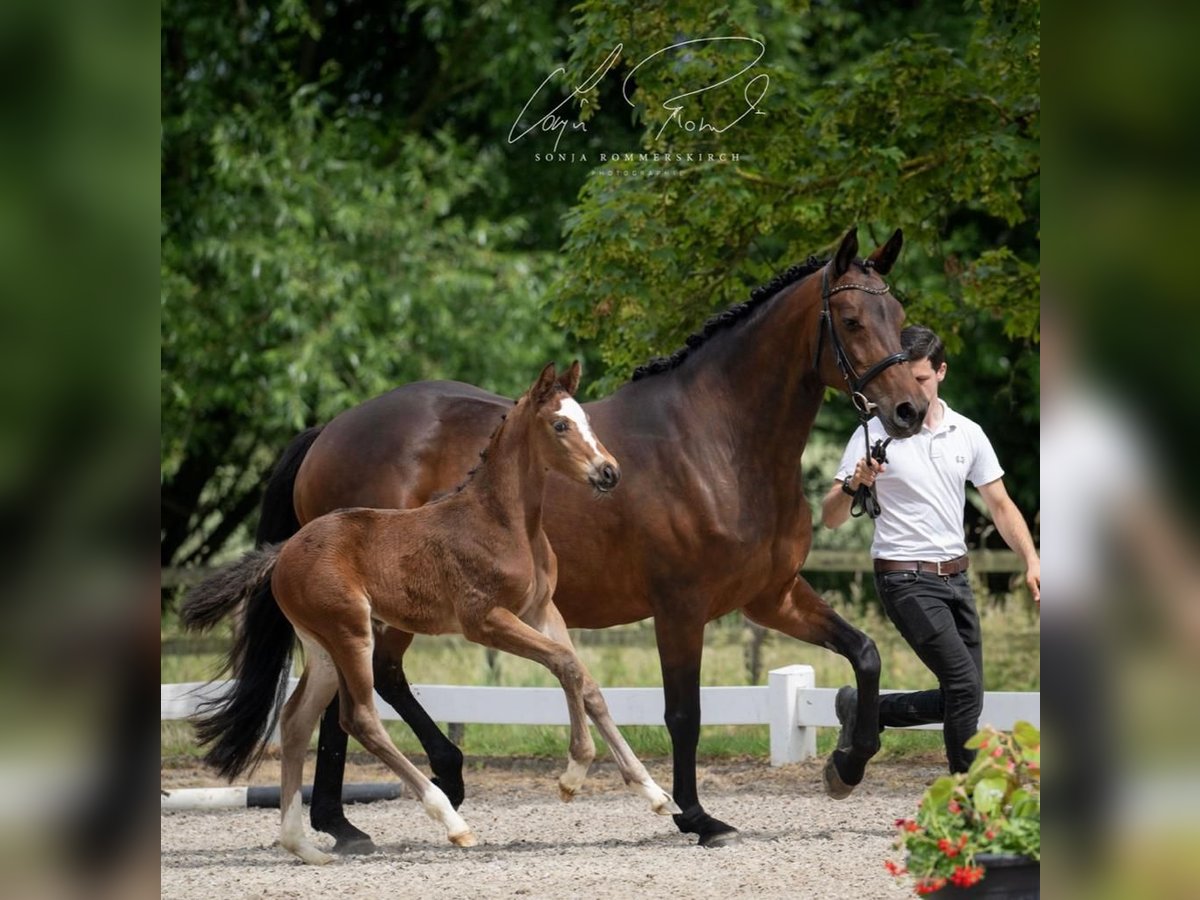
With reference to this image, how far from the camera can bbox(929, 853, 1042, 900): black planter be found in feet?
12.1

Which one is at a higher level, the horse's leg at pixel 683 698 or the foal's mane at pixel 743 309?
the foal's mane at pixel 743 309

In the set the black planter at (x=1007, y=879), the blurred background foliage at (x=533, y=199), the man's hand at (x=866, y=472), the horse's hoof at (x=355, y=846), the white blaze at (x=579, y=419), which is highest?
the blurred background foliage at (x=533, y=199)

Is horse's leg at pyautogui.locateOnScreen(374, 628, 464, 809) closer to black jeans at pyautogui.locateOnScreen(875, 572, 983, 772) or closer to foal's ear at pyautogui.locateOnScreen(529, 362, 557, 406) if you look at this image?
foal's ear at pyautogui.locateOnScreen(529, 362, 557, 406)

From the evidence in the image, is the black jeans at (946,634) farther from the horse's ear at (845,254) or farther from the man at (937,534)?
the horse's ear at (845,254)

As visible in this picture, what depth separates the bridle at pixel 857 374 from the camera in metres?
5.56

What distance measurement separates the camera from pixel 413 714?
658 centimetres

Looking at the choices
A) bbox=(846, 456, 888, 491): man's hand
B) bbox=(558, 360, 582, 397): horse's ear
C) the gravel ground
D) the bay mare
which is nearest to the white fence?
the gravel ground

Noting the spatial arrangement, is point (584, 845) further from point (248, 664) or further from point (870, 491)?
point (870, 491)

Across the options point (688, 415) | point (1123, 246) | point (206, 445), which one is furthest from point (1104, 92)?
point (206, 445)

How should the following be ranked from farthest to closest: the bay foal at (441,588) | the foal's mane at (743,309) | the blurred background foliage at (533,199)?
the blurred background foliage at (533,199), the foal's mane at (743,309), the bay foal at (441,588)

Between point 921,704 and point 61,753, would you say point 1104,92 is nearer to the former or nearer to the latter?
point 61,753

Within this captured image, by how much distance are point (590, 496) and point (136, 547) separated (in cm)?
381

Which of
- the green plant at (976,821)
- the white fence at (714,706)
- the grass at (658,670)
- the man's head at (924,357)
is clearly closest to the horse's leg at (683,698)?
the man's head at (924,357)

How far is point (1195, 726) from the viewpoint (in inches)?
107
